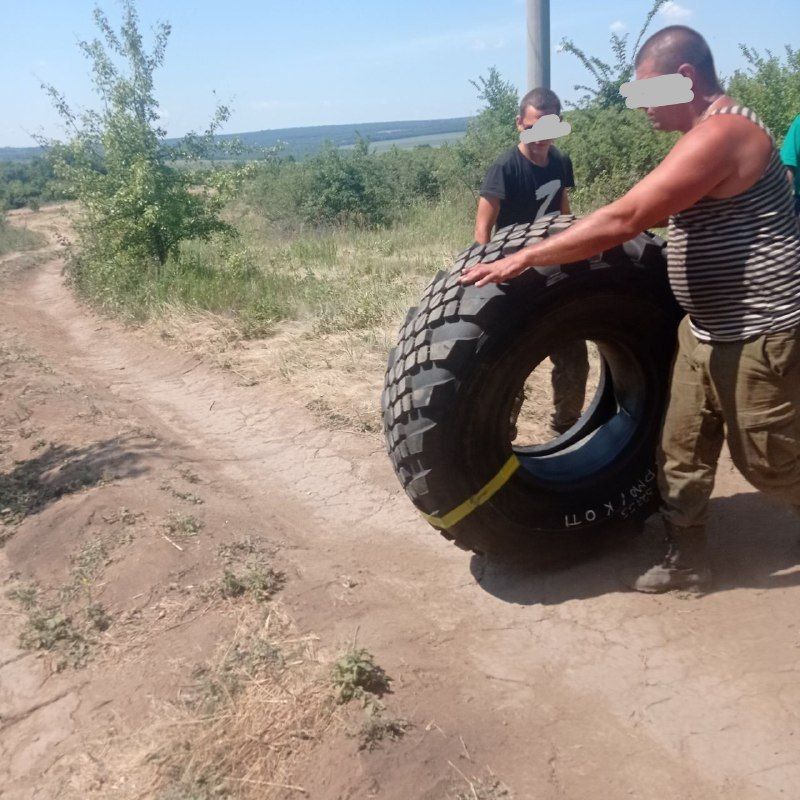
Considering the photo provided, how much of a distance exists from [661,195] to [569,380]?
2.12m

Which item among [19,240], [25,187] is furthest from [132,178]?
[25,187]

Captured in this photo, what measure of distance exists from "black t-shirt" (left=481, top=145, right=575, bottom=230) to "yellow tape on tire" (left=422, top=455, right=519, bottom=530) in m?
1.74

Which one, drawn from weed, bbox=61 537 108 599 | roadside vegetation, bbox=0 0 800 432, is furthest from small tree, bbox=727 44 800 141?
weed, bbox=61 537 108 599

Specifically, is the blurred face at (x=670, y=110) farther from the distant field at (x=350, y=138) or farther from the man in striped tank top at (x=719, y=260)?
the distant field at (x=350, y=138)

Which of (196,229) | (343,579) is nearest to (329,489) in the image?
(343,579)

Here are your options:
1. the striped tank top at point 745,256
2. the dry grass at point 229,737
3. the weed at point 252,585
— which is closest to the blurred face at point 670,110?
the striped tank top at point 745,256

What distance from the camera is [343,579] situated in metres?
3.42

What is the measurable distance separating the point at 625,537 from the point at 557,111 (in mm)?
2301

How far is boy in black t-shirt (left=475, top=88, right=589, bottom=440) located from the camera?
418cm

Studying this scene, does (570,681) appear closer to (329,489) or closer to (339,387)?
(329,489)

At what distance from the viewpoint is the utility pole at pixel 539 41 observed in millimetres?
5766

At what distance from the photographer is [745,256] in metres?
2.65

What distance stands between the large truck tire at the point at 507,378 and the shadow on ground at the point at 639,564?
0.16m

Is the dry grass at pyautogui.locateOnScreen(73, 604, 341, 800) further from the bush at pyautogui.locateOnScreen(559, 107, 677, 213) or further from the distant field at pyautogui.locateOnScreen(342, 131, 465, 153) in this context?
the distant field at pyautogui.locateOnScreen(342, 131, 465, 153)
